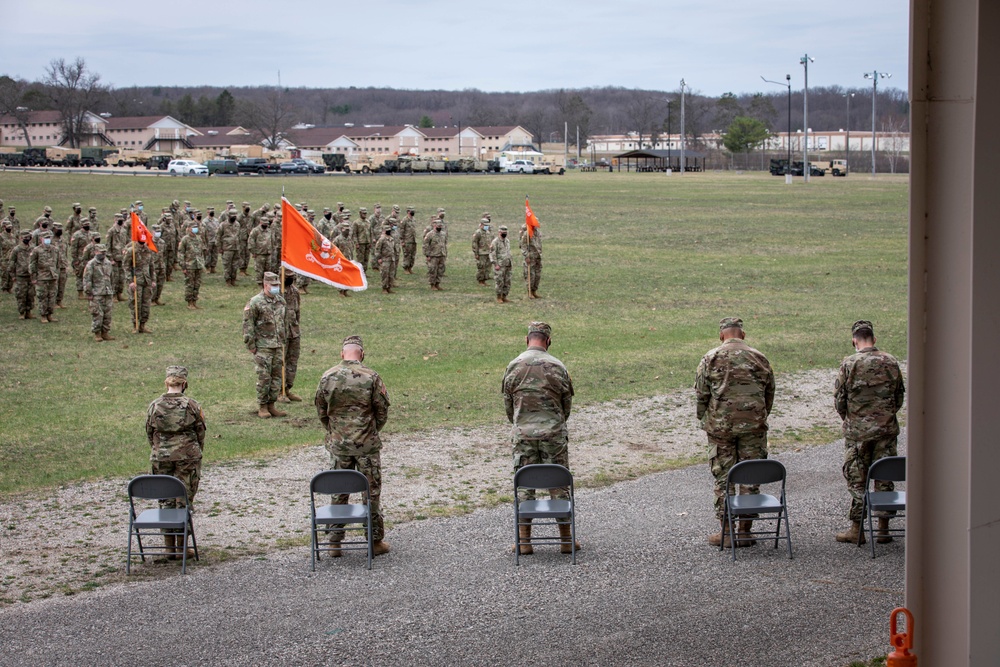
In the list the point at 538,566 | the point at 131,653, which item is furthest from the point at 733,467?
the point at 131,653

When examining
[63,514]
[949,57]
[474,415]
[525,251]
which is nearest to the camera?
[949,57]

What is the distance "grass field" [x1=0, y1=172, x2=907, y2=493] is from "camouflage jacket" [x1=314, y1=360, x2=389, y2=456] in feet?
13.1

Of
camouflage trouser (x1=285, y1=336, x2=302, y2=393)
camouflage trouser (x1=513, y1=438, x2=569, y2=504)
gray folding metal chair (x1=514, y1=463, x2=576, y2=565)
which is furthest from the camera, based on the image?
camouflage trouser (x1=285, y1=336, x2=302, y2=393)

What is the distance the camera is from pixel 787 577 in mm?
9164

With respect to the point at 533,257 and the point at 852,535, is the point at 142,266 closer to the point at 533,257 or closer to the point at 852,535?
the point at 533,257

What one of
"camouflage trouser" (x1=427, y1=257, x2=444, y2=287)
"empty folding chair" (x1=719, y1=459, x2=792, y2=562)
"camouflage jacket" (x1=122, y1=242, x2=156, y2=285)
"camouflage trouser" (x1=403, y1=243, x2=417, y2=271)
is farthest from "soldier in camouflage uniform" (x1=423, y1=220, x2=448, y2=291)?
"empty folding chair" (x1=719, y1=459, x2=792, y2=562)

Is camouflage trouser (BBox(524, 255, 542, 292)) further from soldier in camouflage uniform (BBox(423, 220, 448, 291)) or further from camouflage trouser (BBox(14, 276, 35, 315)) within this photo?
camouflage trouser (BBox(14, 276, 35, 315))

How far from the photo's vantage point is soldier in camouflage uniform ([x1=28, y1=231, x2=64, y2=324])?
22.9 m

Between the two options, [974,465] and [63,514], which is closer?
[974,465]

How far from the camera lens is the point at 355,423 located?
10008mm

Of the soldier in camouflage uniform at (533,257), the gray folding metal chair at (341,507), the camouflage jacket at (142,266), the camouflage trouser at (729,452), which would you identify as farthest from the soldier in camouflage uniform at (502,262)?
A: the gray folding metal chair at (341,507)

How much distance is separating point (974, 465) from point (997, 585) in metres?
0.73

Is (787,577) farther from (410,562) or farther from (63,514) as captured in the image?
(63,514)

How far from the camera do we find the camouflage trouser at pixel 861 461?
1001 centimetres
